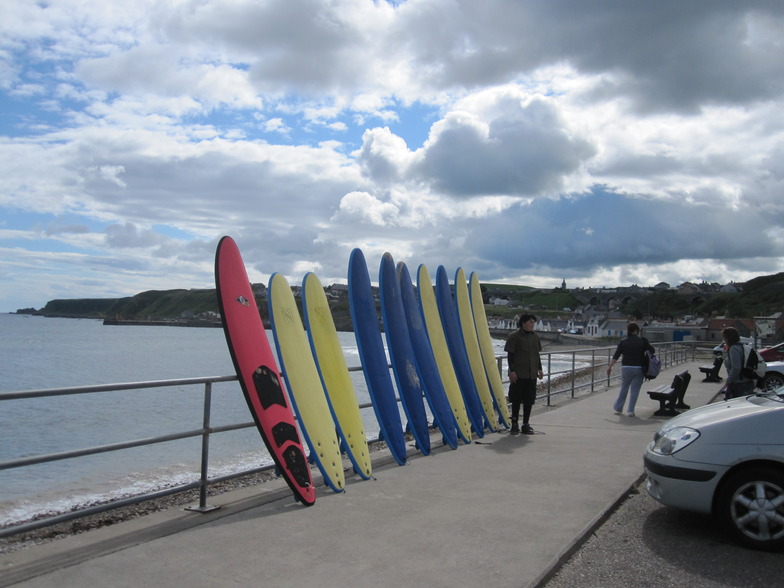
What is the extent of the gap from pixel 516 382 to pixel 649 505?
335cm

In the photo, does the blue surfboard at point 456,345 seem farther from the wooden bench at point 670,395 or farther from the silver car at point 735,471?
the silver car at point 735,471

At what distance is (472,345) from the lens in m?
9.60

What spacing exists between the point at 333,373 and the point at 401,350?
1.33 m

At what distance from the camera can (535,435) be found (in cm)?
877

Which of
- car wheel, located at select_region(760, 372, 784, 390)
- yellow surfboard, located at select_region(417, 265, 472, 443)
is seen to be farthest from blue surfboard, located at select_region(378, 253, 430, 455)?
car wheel, located at select_region(760, 372, 784, 390)

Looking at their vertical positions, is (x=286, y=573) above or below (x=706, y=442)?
below

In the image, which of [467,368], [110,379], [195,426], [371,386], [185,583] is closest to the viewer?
[185,583]

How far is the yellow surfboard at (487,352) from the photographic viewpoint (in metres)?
9.43

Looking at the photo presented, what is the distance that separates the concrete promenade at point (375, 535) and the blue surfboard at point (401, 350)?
768mm

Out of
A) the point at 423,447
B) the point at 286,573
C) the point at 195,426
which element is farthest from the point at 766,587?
the point at 195,426

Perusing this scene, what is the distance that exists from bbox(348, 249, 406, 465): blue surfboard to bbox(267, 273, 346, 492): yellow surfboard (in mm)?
773

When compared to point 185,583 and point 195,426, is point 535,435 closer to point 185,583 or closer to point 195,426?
point 185,583

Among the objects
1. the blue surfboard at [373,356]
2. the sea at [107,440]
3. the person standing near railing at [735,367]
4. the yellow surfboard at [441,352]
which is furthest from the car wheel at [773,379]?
the blue surfboard at [373,356]

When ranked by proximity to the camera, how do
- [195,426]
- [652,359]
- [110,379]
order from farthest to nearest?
1. [110,379]
2. [195,426]
3. [652,359]
